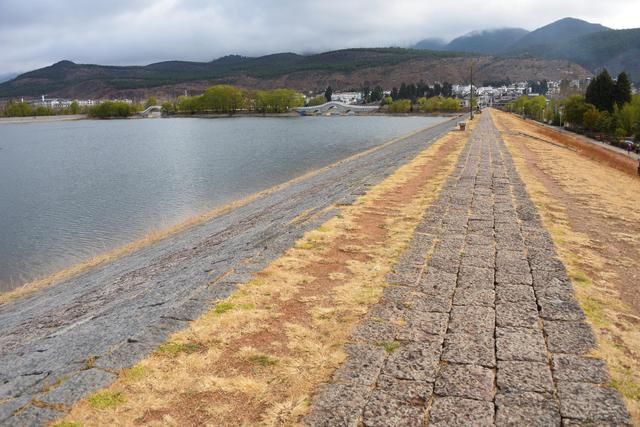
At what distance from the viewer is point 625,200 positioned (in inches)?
542

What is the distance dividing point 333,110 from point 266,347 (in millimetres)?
174139

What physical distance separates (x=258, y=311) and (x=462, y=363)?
2.57m

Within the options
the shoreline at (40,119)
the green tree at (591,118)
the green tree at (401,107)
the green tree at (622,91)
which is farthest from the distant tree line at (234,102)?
the green tree at (591,118)

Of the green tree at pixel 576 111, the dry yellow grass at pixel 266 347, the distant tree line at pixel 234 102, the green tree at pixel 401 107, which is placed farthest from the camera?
the distant tree line at pixel 234 102

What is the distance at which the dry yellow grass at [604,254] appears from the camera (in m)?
4.96

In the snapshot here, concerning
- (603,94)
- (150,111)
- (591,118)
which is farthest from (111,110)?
(591,118)

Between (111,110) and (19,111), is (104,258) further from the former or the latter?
(19,111)

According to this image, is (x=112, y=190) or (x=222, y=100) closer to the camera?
(x=112, y=190)

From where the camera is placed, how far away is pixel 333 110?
175125mm

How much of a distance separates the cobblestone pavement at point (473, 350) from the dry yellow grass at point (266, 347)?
284 millimetres

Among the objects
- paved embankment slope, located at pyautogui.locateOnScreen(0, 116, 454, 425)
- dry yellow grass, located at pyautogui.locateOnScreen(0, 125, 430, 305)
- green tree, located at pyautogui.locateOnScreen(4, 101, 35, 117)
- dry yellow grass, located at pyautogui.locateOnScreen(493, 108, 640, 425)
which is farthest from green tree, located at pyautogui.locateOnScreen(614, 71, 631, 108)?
green tree, located at pyautogui.locateOnScreen(4, 101, 35, 117)

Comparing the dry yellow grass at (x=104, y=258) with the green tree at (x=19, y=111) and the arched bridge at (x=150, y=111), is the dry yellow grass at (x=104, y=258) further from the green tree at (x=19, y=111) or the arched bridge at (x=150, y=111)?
the green tree at (x=19, y=111)

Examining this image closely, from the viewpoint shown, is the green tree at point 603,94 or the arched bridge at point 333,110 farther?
the arched bridge at point 333,110

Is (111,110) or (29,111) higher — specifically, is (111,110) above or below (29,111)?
below
